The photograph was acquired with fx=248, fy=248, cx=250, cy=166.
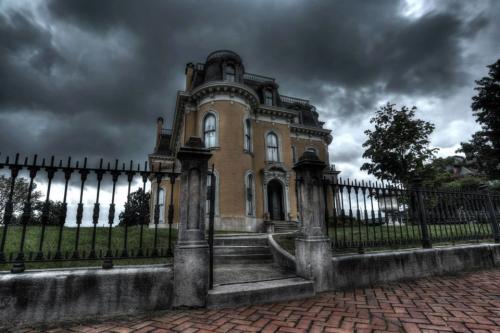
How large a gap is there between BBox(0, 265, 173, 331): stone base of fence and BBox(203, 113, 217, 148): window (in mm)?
12086

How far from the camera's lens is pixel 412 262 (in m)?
5.24

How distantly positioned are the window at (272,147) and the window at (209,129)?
415 centimetres

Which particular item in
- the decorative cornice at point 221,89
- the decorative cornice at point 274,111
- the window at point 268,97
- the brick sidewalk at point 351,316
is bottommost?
the brick sidewalk at point 351,316

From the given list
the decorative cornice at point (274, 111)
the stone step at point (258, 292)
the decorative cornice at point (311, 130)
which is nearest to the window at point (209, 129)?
the decorative cornice at point (274, 111)

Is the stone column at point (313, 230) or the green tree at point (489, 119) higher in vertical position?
the green tree at point (489, 119)

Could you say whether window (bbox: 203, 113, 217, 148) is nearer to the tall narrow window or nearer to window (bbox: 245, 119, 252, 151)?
window (bbox: 245, 119, 252, 151)

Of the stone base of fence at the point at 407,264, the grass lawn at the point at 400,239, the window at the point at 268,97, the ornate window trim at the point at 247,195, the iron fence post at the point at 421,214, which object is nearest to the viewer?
the stone base of fence at the point at 407,264

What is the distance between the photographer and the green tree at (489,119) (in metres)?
22.3

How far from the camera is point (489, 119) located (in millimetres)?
22875

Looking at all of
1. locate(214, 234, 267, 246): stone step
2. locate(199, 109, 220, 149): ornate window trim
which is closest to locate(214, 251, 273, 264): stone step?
locate(214, 234, 267, 246): stone step

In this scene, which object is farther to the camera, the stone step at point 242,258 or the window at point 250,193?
the window at point 250,193

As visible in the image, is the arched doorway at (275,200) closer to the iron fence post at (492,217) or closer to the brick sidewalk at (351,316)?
the iron fence post at (492,217)

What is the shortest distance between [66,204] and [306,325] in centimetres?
357

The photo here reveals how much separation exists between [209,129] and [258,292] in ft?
41.4
